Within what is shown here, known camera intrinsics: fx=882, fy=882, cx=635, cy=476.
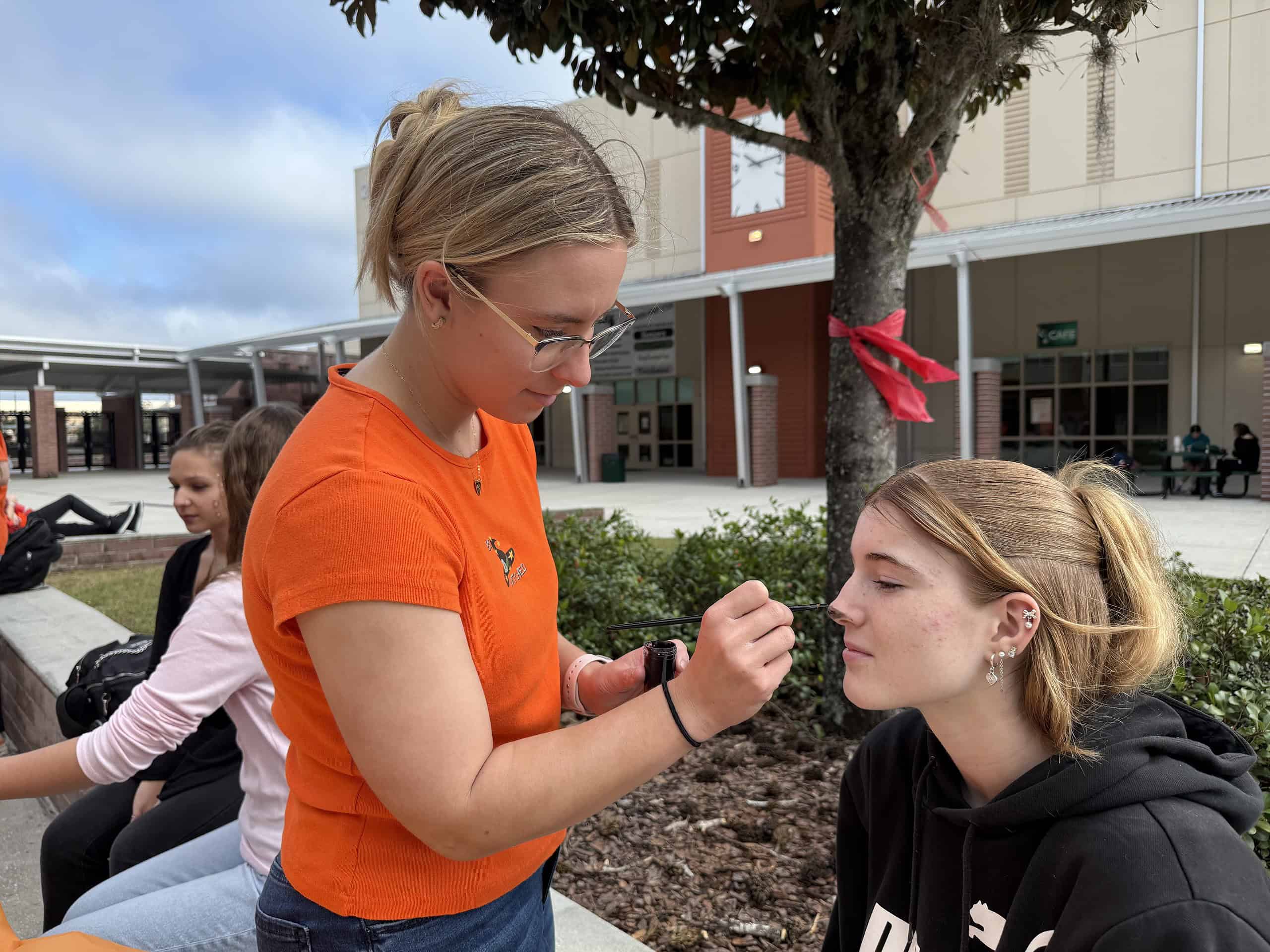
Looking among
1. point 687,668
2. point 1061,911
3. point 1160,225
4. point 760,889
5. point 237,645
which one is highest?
point 1160,225

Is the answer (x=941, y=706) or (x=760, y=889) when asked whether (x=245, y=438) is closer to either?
(x=941, y=706)

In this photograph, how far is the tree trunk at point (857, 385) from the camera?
3695mm

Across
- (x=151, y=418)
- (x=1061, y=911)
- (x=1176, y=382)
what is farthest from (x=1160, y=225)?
(x=151, y=418)

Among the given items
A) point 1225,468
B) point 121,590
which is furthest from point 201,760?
point 1225,468

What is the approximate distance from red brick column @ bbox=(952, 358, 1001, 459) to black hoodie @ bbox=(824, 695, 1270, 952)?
52.9 feet

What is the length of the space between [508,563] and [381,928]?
1.68 ft

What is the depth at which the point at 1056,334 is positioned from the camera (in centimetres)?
2059

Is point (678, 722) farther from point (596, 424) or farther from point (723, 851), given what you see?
point (596, 424)

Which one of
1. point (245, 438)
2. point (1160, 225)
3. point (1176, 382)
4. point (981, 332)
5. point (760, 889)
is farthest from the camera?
point (981, 332)

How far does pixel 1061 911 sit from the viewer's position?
121cm

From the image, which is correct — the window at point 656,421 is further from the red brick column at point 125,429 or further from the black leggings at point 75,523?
the red brick column at point 125,429

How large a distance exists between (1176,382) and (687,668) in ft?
71.7

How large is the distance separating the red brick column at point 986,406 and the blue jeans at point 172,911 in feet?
54.1

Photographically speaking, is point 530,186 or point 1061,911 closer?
point 530,186
